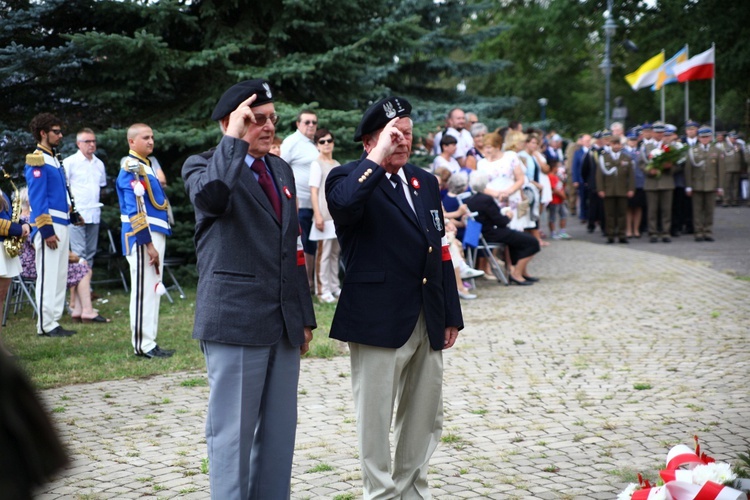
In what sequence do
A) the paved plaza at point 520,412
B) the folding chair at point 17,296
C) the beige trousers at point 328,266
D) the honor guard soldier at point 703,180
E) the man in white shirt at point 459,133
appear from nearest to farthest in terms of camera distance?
the paved plaza at point 520,412
the folding chair at point 17,296
the beige trousers at point 328,266
the man in white shirt at point 459,133
the honor guard soldier at point 703,180

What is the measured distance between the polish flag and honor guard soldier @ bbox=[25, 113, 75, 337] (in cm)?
2073

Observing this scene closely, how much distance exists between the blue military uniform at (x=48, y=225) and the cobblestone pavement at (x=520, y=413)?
8.63ft

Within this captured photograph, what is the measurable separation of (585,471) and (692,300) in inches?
288

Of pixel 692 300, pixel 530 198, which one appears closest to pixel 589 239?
pixel 530 198

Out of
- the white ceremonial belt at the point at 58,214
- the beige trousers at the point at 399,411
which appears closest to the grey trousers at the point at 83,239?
the white ceremonial belt at the point at 58,214

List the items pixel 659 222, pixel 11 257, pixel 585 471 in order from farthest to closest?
pixel 659 222 < pixel 11 257 < pixel 585 471

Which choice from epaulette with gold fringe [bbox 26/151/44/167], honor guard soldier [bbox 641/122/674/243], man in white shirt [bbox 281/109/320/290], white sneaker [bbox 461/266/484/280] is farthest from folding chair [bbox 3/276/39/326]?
honor guard soldier [bbox 641/122/674/243]

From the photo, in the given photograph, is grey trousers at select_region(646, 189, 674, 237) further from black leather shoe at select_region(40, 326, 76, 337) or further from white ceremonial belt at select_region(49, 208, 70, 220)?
black leather shoe at select_region(40, 326, 76, 337)

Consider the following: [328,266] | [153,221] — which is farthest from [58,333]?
[328,266]

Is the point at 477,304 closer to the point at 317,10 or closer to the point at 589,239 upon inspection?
the point at 317,10

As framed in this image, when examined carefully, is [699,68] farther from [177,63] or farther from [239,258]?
[239,258]

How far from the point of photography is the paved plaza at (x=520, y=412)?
5496 millimetres

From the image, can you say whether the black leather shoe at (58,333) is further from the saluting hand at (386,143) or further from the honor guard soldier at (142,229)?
the saluting hand at (386,143)

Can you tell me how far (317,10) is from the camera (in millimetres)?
14156
